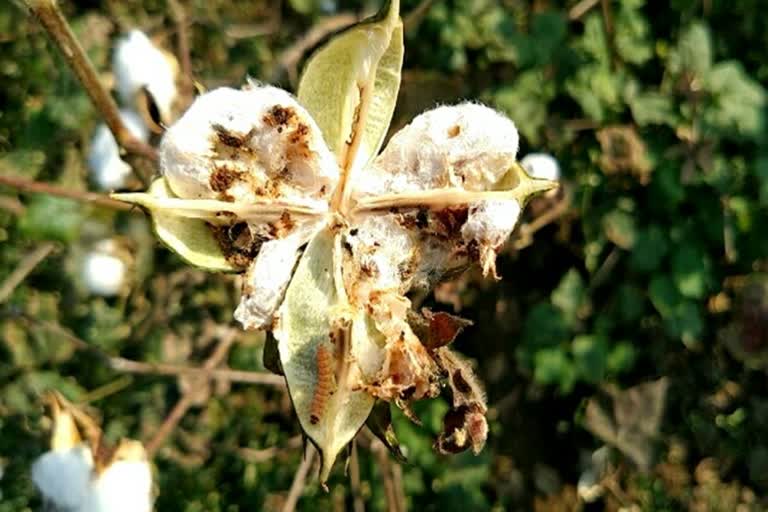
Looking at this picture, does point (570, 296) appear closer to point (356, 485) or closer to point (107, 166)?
point (356, 485)

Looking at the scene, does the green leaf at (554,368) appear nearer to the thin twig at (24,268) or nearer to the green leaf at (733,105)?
the green leaf at (733,105)

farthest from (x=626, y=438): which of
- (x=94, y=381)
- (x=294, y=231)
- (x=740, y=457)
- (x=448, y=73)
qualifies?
(x=294, y=231)

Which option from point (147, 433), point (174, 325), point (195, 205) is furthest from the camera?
point (174, 325)

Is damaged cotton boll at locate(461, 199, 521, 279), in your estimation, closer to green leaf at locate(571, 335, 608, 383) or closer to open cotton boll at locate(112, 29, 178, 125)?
open cotton boll at locate(112, 29, 178, 125)

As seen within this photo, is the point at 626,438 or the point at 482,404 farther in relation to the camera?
the point at 626,438

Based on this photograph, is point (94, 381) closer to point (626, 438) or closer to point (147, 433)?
point (147, 433)

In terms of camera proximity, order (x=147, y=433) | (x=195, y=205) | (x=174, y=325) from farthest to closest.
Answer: (x=174, y=325) < (x=147, y=433) < (x=195, y=205)

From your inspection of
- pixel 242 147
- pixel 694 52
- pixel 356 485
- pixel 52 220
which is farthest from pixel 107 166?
pixel 694 52
